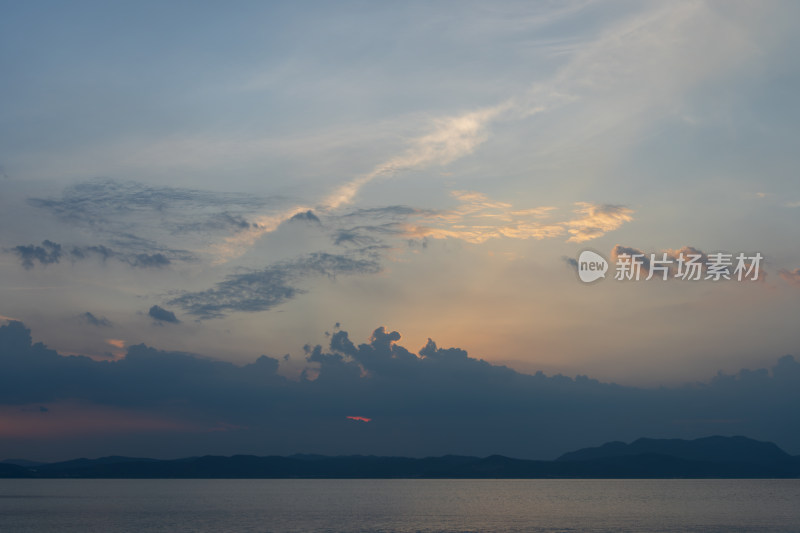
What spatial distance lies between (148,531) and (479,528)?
72.0 metres

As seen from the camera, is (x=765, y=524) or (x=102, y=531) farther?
(x=765, y=524)

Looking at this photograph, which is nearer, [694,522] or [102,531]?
[102,531]

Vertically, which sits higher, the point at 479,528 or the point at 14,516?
the point at 479,528

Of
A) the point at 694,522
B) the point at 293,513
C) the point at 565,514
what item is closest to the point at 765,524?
the point at 694,522

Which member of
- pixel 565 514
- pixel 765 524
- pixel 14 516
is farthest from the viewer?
pixel 14 516

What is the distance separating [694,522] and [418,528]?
2840 inches

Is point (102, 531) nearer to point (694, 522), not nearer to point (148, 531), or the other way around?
point (148, 531)

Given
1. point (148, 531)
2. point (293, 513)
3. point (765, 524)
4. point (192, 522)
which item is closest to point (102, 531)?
point (148, 531)

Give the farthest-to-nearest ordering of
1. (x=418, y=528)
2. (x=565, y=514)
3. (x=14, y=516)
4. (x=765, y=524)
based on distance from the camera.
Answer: (x=14, y=516) < (x=565, y=514) < (x=765, y=524) < (x=418, y=528)

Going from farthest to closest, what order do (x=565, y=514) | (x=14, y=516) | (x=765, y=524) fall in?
1. (x=14, y=516)
2. (x=565, y=514)
3. (x=765, y=524)

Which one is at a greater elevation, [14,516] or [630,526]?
[630,526]

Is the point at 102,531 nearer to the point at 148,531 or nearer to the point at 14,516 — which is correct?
the point at 148,531

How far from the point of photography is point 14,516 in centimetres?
19988

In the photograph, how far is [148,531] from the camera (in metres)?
144
